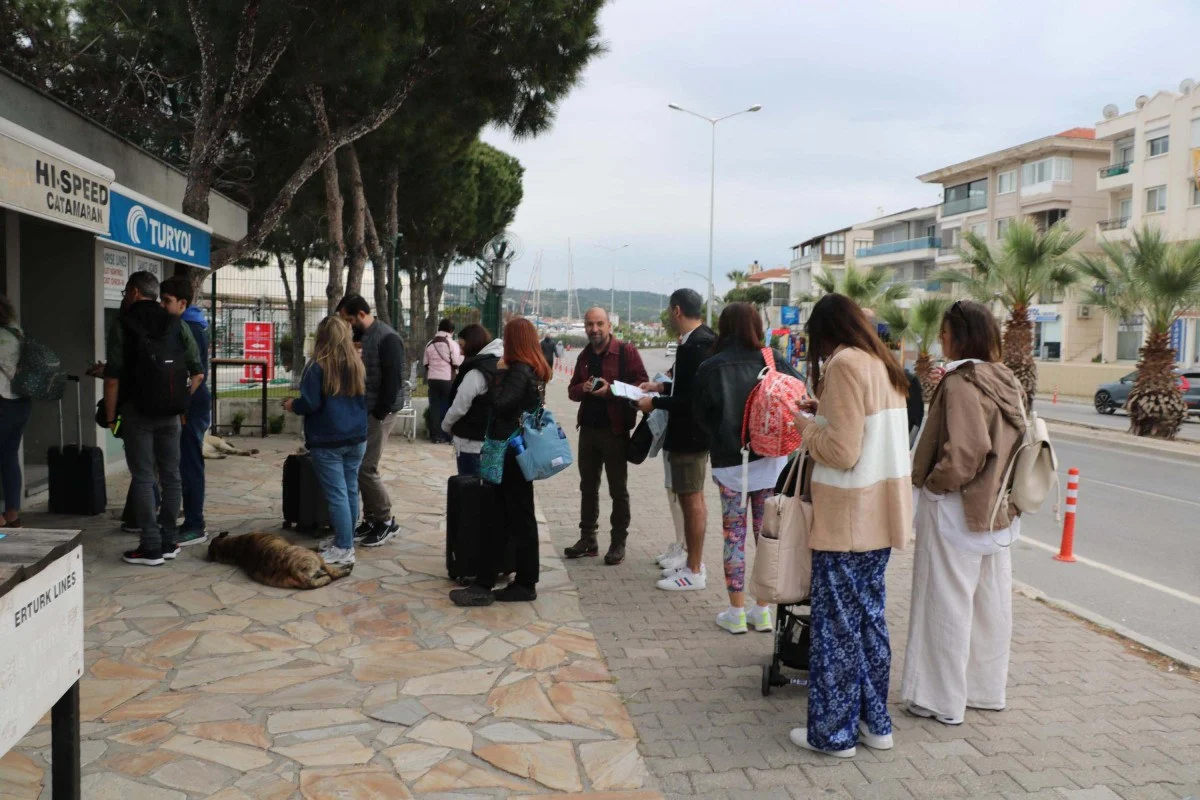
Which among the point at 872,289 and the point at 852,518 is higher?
the point at 872,289

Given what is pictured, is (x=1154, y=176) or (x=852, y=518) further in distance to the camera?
(x=1154, y=176)

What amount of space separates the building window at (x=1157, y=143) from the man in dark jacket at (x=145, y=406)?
43.8 metres

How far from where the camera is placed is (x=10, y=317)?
6.82m

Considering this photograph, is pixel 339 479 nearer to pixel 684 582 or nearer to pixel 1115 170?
pixel 684 582

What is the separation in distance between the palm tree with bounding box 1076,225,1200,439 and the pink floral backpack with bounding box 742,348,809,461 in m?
16.7

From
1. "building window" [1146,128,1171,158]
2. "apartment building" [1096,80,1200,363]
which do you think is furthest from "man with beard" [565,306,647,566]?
"building window" [1146,128,1171,158]

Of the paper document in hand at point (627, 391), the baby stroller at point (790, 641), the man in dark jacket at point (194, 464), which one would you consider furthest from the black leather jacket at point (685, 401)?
the man in dark jacket at point (194, 464)

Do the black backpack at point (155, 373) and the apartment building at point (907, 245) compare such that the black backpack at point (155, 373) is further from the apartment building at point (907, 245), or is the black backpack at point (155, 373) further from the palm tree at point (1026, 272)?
the apartment building at point (907, 245)

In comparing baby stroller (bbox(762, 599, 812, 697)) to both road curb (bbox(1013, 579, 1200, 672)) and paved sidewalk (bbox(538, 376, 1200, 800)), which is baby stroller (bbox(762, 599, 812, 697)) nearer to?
paved sidewalk (bbox(538, 376, 1200, 800))

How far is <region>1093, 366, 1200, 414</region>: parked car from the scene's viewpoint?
25594 millimetres

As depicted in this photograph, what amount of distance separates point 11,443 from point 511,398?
3.88m

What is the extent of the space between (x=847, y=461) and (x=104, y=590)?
4612 millimetres

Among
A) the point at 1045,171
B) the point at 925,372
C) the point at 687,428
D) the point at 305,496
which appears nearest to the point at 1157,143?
the point at 1045,171

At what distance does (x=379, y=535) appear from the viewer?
7.56m
